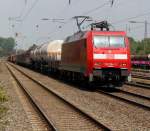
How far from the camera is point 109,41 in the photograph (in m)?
23.0

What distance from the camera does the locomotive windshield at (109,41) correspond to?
22750mm

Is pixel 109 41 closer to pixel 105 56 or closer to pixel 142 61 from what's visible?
pixel 105 56

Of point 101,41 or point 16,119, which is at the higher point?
point 101,41

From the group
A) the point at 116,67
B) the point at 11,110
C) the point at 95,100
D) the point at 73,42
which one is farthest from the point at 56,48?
the point at 11,110

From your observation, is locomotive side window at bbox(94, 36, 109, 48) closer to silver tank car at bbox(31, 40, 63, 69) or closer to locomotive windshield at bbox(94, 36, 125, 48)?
locomotive windshield at bbox(94, 36, 125, 48)

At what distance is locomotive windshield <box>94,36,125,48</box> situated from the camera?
22750mm

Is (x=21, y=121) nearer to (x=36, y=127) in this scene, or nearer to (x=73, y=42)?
(x=36, y=127)

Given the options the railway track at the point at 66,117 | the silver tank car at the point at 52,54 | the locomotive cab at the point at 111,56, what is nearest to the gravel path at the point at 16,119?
the railway track at the point at 66,117

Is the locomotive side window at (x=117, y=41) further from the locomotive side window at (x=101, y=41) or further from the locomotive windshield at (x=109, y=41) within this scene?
the locomotive side window at (x=101, y=41)

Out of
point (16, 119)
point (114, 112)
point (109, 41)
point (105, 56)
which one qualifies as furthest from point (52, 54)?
point (16, 119)

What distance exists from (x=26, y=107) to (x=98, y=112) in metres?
3.31

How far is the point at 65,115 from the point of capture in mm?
14117

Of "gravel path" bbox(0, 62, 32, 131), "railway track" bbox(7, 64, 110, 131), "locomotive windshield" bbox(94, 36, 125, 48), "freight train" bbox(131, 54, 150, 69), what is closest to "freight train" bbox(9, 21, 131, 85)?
"locomotive windshield" bbox(94, 36, 125, 48)

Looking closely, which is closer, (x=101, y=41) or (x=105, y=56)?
(x=105, y=56)
